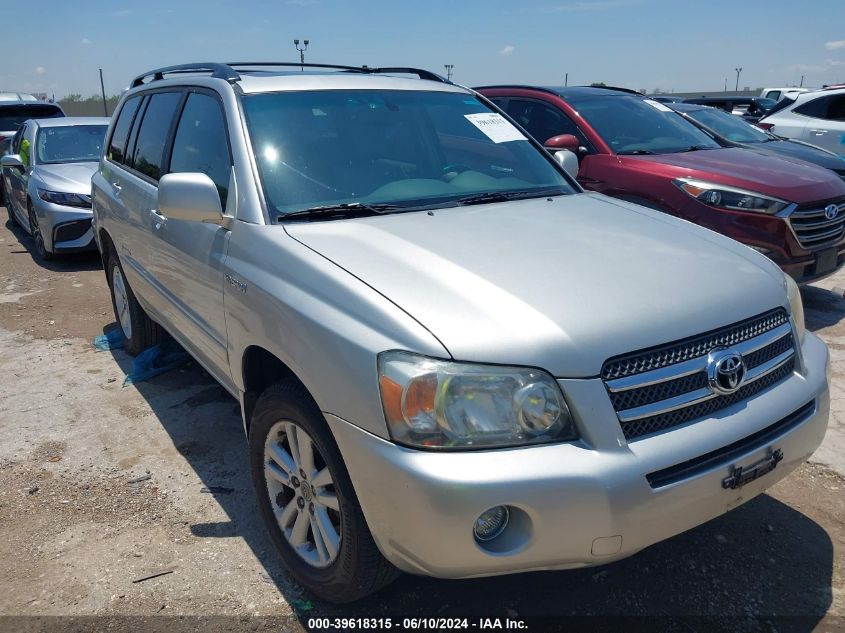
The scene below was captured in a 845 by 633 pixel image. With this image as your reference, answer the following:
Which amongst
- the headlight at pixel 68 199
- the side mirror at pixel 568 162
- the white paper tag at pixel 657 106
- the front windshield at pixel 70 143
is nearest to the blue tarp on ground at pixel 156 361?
the side mirror at pixel 568 162

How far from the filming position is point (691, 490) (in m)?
2.08

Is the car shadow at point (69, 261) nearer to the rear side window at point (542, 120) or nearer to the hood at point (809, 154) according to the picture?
the rear side window at point (542, 120)

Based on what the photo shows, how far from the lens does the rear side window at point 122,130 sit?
4.74 meters

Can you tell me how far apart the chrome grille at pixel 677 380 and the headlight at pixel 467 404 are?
184 mm

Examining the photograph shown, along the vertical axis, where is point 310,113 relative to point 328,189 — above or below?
above

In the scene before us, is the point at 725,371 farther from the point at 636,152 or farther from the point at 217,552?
the point at 636,152

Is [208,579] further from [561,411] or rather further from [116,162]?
[116,162]

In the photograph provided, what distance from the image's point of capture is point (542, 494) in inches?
75.7

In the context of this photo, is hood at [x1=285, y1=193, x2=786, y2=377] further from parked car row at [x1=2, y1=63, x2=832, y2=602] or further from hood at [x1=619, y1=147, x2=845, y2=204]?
hood at [x1=619, y1=147, x2=845, y2=204]

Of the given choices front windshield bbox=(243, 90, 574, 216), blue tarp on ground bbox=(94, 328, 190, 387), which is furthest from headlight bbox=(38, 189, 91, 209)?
front windshield bbox=(243, 90, 574, 216)

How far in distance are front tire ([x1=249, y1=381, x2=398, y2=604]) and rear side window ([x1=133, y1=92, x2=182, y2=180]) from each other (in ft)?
6.39

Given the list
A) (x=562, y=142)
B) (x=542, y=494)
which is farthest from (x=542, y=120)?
(x=542, y=494)

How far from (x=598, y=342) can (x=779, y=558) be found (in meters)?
1.47

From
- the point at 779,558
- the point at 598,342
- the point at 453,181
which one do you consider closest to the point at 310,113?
the point at 453,181
